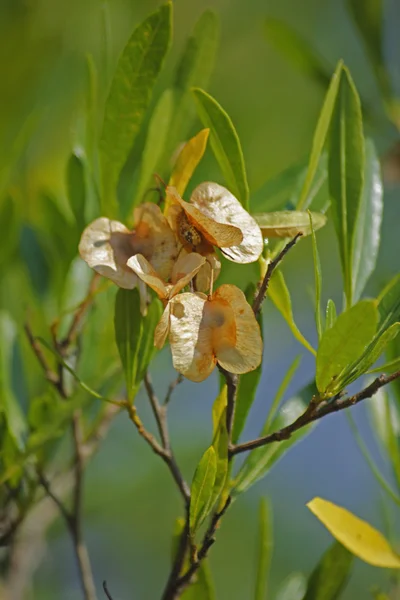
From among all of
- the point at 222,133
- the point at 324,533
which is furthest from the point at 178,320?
the point at 324,533

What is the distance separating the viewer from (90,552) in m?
2.11

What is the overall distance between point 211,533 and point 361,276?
0.88ft

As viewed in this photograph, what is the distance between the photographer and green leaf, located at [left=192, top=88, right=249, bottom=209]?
63cm

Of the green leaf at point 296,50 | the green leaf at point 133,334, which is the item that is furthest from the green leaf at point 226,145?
the green leaf at point 296,50

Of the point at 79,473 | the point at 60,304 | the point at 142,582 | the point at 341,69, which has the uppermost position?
the point at 341,69

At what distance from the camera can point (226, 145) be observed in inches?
24.9

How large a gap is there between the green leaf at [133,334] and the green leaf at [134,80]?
0.16 meters

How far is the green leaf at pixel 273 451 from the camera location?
0.68 m

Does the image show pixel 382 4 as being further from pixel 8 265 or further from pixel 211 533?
pixel 211 533

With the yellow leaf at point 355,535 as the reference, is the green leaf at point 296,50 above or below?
above

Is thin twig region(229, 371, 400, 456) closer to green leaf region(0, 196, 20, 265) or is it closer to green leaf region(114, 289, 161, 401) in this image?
green leaf region(114, 289, 161, 401)

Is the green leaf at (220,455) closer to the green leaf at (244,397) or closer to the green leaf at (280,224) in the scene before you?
the green leaf at (244,397)

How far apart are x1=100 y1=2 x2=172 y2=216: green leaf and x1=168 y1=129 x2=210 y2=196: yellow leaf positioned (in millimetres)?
84

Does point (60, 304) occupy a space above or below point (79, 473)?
above
